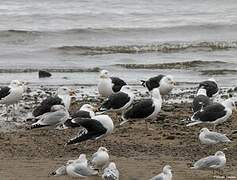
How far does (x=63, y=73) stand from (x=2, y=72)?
185 centimetres

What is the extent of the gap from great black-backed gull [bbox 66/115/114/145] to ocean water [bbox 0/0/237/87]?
26.1 feet

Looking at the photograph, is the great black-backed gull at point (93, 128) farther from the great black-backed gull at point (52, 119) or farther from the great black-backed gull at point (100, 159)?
the great black-backed gull at point (100, 159)

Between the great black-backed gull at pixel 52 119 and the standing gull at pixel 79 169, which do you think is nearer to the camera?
the standing gull at pixel 79 169

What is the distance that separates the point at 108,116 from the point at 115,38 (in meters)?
18.9

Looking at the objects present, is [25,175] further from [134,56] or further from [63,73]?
[134,56]

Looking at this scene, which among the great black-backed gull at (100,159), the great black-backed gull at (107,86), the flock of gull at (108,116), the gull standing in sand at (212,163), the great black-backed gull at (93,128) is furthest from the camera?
the great black-backed gull at (107,86)

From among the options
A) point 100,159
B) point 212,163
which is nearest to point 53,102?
point 100,159

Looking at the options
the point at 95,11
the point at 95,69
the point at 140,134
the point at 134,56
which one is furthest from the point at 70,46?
the point at 140,134

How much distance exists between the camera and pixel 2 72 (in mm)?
22484

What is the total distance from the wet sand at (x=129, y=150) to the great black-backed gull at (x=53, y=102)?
50 cm

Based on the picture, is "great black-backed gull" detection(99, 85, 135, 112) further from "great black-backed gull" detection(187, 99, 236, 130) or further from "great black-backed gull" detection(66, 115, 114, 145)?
"great black-backed gull" detection(66, 115, 114, 145)

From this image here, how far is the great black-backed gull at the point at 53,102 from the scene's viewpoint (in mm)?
14116

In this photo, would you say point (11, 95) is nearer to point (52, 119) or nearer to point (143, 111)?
point (52, 119)

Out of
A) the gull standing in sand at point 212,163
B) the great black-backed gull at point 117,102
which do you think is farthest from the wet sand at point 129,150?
the great black-backed gull at point 117,102
